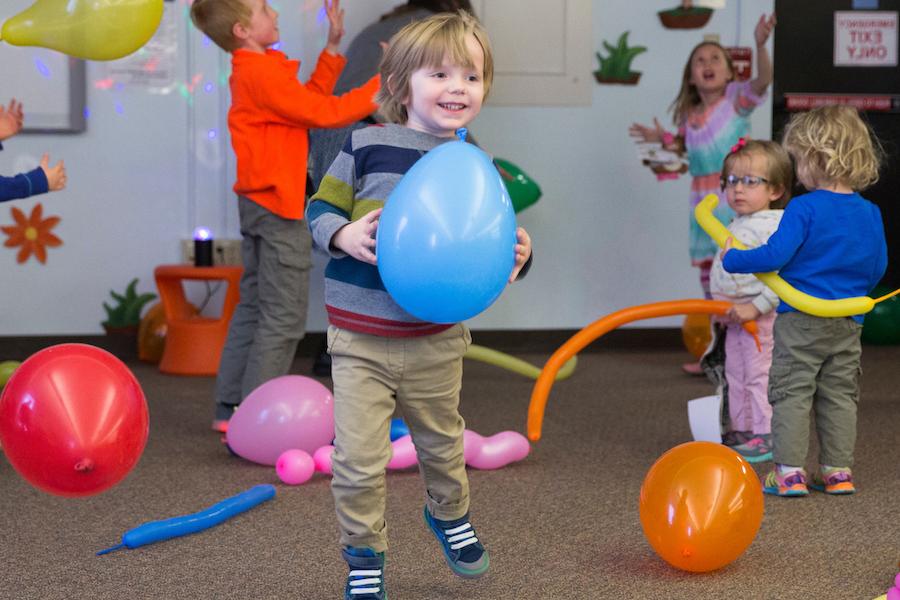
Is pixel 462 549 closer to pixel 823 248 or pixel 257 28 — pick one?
pixel 823 248

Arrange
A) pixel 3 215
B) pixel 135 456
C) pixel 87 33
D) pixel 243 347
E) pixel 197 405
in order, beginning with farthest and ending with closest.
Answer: pixel 3 215
pixel 197 405
pixel 243 347
pixel 87 33
pixel 135 456

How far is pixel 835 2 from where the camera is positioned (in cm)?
532

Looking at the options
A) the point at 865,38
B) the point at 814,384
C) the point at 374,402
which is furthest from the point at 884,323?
the point at 374,402

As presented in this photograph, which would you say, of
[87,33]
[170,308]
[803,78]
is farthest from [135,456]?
[803,78]

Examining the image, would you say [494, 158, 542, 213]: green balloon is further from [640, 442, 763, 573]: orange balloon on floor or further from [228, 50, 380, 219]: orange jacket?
[640, 442, 763, 573]: orange balloon on floor

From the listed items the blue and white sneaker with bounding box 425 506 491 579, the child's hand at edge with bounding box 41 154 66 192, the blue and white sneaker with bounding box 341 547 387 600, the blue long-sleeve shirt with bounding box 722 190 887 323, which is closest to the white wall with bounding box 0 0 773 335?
the child's hand at edge with bounding box 41 154 66 192

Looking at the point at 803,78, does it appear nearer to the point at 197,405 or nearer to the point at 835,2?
the point at 835,2

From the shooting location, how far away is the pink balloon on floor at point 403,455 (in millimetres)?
2738

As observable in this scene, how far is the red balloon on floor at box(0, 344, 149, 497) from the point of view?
173 cm

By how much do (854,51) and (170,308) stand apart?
3323mm

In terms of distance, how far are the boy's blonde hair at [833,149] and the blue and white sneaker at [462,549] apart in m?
1.16

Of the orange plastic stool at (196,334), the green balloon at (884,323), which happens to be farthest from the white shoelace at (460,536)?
the green balloon at (884,323)

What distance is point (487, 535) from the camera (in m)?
2.27

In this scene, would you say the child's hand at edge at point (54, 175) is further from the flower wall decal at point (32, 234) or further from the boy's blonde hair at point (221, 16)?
the flower wall decal at point (32, 234)
